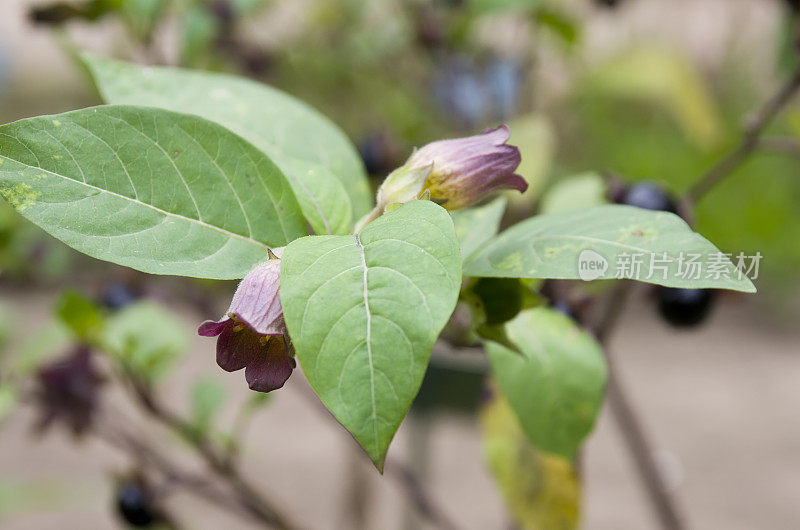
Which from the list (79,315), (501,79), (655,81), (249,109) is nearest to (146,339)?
(79,315)

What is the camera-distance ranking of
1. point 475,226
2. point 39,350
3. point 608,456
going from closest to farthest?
point 475,226, point 39,350, point 608,456

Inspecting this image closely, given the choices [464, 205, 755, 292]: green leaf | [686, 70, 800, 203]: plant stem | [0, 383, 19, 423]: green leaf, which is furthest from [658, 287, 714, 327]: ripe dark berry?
[0, 383, 19, 423]: green leaf

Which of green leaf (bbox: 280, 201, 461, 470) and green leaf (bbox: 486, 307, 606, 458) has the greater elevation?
green leaf (bbox: 280, 201, 461, 470)

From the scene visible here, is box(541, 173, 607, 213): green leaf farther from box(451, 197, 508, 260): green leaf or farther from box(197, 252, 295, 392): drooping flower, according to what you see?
box(197, 252, 295, 392): drooping flower

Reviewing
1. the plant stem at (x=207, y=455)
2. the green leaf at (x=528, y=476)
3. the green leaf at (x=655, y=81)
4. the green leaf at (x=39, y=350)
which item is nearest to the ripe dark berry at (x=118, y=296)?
the green leaf at (x=39, y=350)

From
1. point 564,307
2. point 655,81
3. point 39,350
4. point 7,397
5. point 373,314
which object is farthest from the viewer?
point 655,81

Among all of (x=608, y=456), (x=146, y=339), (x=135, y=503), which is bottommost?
(x=608, y=456)

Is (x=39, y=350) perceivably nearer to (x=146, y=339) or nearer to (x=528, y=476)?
(x=146, y=339)
